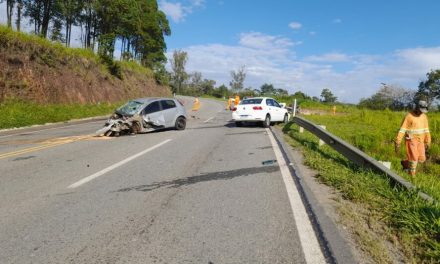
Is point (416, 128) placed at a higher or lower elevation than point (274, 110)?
higher

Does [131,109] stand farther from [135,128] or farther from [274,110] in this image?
[274,110]

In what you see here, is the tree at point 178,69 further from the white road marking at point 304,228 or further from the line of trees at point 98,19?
the white road marking at point 304,228

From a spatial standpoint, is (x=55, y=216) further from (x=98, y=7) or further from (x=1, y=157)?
(x=98, y=7)

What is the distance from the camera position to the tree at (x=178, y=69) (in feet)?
385

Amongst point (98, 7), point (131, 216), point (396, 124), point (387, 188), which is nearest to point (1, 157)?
point (131, 216)

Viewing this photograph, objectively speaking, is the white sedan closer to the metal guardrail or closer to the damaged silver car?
the damaged silver car

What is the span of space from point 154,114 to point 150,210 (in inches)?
412

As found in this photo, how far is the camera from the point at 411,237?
4055 millimetres

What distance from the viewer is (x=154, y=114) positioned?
600 inches

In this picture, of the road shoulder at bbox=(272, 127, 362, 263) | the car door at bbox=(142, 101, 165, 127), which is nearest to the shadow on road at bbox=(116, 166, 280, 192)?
the road shoulder at bbox=(272, 127, 362, 263)

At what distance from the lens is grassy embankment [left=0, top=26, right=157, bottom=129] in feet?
63.8

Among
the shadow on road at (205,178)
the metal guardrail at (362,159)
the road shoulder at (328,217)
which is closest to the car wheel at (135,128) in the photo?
the metal guardrail at (362,159)

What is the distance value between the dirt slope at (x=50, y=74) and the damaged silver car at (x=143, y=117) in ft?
32.1

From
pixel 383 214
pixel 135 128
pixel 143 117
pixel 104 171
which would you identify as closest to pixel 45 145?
pixel 135 128
